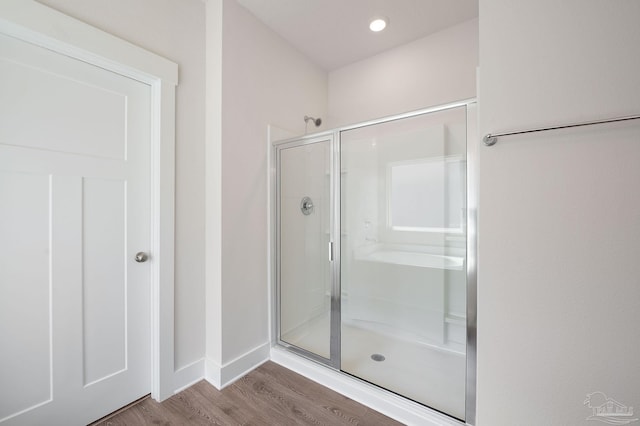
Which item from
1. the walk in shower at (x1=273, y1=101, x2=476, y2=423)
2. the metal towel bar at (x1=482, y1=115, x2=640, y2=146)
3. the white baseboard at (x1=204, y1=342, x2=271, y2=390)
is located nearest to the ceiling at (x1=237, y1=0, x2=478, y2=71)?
the walk in shower at (x1=273, y1=101, x2=476, y2=423)

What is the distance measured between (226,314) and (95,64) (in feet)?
5.26

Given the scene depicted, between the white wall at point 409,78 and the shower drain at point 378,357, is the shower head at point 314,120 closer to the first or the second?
the white wall at point 409,78

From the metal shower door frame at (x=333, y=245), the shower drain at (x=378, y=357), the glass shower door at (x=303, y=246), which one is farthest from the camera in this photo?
the glass shower door at (x=303, y=246)

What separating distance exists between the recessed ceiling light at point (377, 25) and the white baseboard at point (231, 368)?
8.68ft

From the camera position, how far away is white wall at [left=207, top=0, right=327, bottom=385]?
171cm

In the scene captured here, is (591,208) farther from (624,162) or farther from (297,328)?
(297,328)

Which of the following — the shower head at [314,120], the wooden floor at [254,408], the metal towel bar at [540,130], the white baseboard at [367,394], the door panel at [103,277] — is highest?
the shower head at [314,120]

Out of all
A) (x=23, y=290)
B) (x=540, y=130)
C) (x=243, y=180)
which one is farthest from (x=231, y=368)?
(x=540, y=130)

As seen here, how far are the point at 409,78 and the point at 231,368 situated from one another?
271 cm

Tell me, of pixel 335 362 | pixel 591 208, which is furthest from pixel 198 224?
pixel 591 208

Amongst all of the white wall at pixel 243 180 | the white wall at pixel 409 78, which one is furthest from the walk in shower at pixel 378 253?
the white wall at pixel 409 78

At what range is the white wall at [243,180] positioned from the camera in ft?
5.62

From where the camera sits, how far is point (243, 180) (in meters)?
1.85

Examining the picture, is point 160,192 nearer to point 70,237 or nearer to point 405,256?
point 70,237
